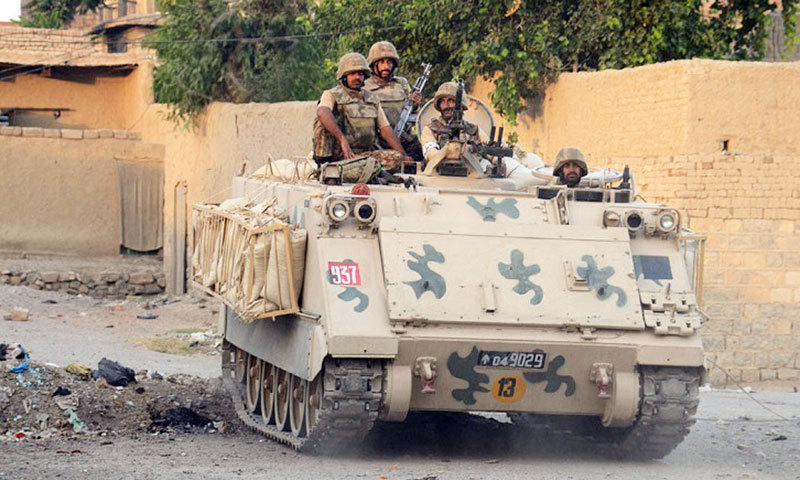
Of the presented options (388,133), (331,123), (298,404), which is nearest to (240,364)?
(298,404)

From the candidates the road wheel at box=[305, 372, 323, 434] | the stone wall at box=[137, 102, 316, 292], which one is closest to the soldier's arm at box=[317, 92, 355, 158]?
the road wheel at box=[305, 372, 323, 434]

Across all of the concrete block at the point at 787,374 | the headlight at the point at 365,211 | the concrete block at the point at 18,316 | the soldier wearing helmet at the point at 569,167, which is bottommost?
the concrete block at the point at 18,316

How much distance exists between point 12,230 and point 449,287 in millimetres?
15452

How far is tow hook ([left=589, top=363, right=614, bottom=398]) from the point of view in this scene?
819cm

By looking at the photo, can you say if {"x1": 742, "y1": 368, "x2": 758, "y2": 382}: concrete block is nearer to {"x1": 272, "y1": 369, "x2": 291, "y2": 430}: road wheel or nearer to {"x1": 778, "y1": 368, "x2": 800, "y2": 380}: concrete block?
{"x1": 778, "y1": 368, "x2": 800, "y2": 380}: concrete block

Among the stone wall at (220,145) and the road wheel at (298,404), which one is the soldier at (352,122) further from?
the stone wall at (220,145)

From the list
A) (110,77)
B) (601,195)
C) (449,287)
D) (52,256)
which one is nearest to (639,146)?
(601,195)

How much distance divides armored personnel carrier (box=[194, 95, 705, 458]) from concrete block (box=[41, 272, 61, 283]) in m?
12.9

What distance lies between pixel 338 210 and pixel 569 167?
1.84 m

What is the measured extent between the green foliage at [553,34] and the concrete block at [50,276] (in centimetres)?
700

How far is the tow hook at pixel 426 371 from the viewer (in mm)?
8016

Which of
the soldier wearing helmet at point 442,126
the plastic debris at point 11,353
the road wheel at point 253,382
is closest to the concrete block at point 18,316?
the plastic debris at point 11,353

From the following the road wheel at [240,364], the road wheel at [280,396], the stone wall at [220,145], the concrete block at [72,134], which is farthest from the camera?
the concrete block at [72,134]

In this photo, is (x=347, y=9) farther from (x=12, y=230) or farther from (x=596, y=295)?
(x=596, y=295)
